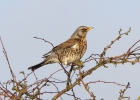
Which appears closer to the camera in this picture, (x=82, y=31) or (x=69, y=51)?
(x=69, y=51)

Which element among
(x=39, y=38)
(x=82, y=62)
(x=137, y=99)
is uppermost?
(x=39, y=38)

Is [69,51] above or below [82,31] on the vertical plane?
below

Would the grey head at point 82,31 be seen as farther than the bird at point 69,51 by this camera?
Yes

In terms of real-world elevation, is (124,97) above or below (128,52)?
below

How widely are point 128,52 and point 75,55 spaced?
298 cm

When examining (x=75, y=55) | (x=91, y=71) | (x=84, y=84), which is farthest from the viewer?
(x=75, y=55)

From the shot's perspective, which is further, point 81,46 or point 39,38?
point 81,46

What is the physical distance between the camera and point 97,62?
260 centimetres

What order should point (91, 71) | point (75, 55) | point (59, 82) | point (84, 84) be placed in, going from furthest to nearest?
1. point (75, 55)
2. point (59, 82)
3. point (91, 71)
4. point (84, 84)

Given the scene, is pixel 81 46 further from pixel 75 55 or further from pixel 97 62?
pixel 97 62

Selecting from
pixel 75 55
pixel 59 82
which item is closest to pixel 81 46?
pixel 75 55

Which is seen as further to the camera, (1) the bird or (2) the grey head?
(2) the grey head

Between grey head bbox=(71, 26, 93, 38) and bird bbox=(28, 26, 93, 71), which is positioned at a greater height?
grey head bbox=(71, 26, 93, 38)

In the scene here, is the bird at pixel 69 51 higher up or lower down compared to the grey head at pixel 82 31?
lower down
